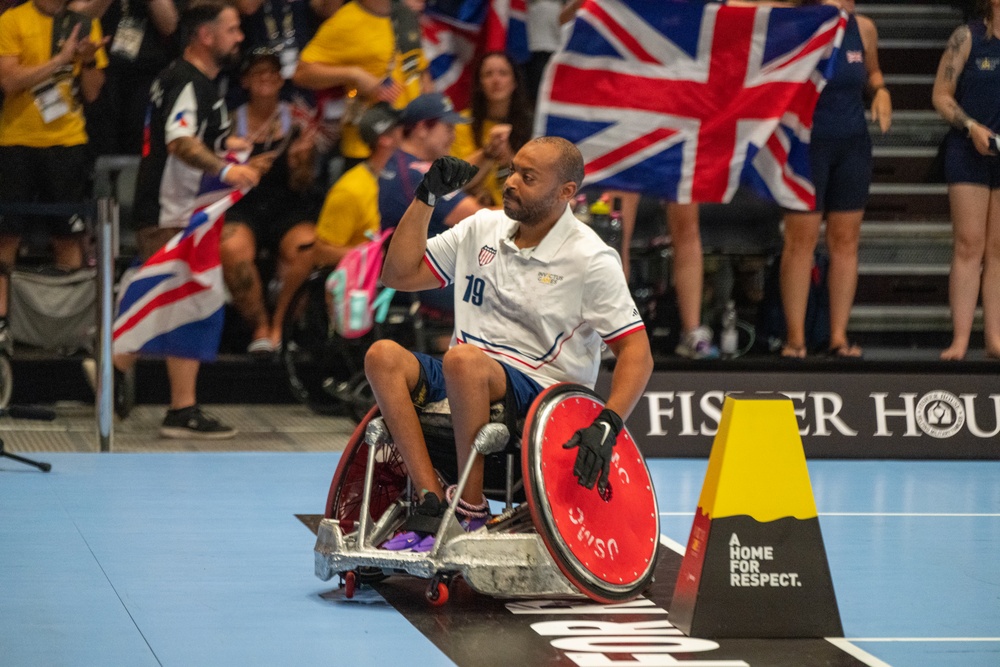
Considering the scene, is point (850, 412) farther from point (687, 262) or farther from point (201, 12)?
point (201, 12)

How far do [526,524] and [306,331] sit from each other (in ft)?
13.0

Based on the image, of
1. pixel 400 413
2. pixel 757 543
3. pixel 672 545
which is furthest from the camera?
pixel 672 545

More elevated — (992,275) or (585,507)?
(992,275)

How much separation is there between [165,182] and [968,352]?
527 cm

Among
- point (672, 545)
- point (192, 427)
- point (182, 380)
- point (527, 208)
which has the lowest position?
point (192, 427)

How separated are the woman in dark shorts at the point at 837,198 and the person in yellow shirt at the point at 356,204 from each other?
2.36 metres

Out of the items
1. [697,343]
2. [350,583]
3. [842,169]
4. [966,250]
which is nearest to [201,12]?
[697,343]

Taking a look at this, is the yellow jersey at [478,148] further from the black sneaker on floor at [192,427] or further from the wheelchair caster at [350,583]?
the wheelchair caster at [350,583]

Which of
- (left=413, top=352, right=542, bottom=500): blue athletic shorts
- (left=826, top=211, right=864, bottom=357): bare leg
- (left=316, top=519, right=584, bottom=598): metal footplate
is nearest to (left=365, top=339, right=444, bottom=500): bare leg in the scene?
(left=413, top=352, right=542, bottom=500): blue athletic shorts

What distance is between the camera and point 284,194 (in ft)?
30.0

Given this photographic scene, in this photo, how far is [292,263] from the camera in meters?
8.69

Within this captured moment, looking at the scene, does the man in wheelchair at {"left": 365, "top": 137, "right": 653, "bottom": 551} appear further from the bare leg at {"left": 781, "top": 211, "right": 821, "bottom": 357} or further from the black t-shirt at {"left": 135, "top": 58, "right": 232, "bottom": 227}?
the bare leg at {"left": 781, "top": 211, "right": 821, "bottom": 357}

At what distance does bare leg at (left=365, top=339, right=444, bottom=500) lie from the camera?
4.69m

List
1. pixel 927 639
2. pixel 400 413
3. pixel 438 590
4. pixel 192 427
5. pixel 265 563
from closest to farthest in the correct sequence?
pixel 927 639 → pixel 438 590 → pixel 400 413 → pixel 265 563 → pixel 192 427
